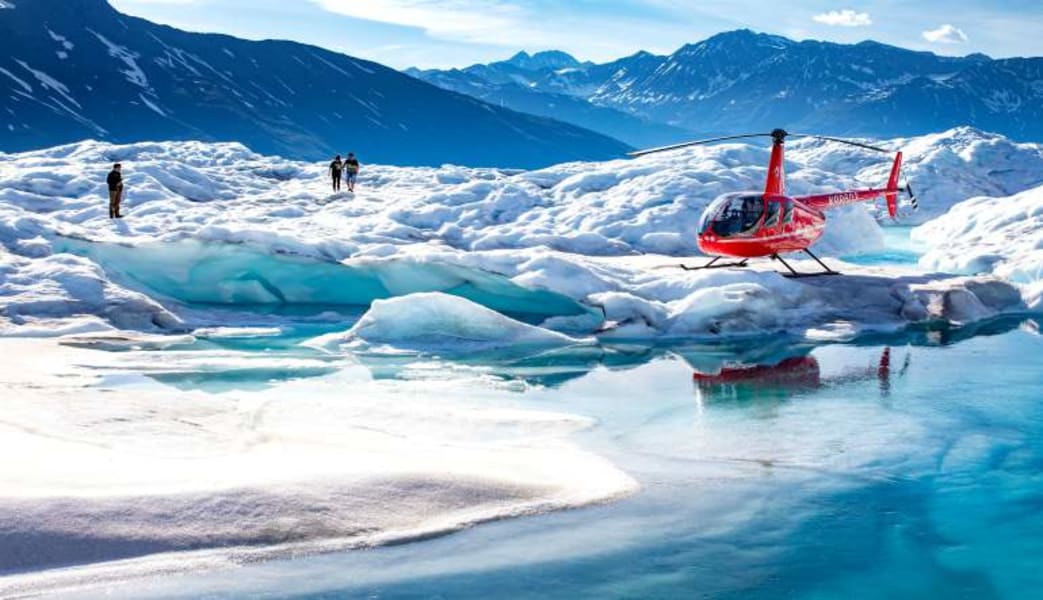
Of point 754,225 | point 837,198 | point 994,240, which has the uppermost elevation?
point 837,198

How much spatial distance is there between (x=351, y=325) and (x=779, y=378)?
30.5 feet

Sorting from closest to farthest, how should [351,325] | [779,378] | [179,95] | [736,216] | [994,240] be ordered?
[779,378]
[351,325]
[736,216]
[994,240]
[179,95]

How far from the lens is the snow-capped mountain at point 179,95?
14412 cm

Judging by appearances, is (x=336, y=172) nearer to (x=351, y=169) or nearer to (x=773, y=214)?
(x=351, y=169)

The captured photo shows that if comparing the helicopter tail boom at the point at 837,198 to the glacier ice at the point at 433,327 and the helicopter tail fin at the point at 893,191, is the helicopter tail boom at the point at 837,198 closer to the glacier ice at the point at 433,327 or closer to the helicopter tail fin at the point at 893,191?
the helicopter tail fin at the point at 893,191

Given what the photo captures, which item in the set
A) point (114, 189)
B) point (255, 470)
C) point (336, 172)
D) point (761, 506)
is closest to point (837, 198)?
point (761, 506)

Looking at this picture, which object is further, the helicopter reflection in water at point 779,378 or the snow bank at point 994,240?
the snow bank at point 994,240

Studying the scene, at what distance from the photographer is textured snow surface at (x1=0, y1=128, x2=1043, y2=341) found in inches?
840

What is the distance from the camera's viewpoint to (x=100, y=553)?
309 inches

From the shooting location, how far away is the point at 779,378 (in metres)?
16.9

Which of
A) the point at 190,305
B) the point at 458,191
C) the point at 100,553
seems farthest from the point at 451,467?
the point at 458,191

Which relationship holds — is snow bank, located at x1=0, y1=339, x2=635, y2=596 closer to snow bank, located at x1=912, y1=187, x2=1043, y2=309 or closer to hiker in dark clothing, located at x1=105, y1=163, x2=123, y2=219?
hiker in dark clothing, located at x1=105, y1=163, x2=123, y2=219

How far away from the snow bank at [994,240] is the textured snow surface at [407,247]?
3.51 m

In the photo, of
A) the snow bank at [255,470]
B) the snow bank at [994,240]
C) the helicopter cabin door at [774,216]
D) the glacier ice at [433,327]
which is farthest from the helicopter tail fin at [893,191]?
the snow bank at [255,470]
